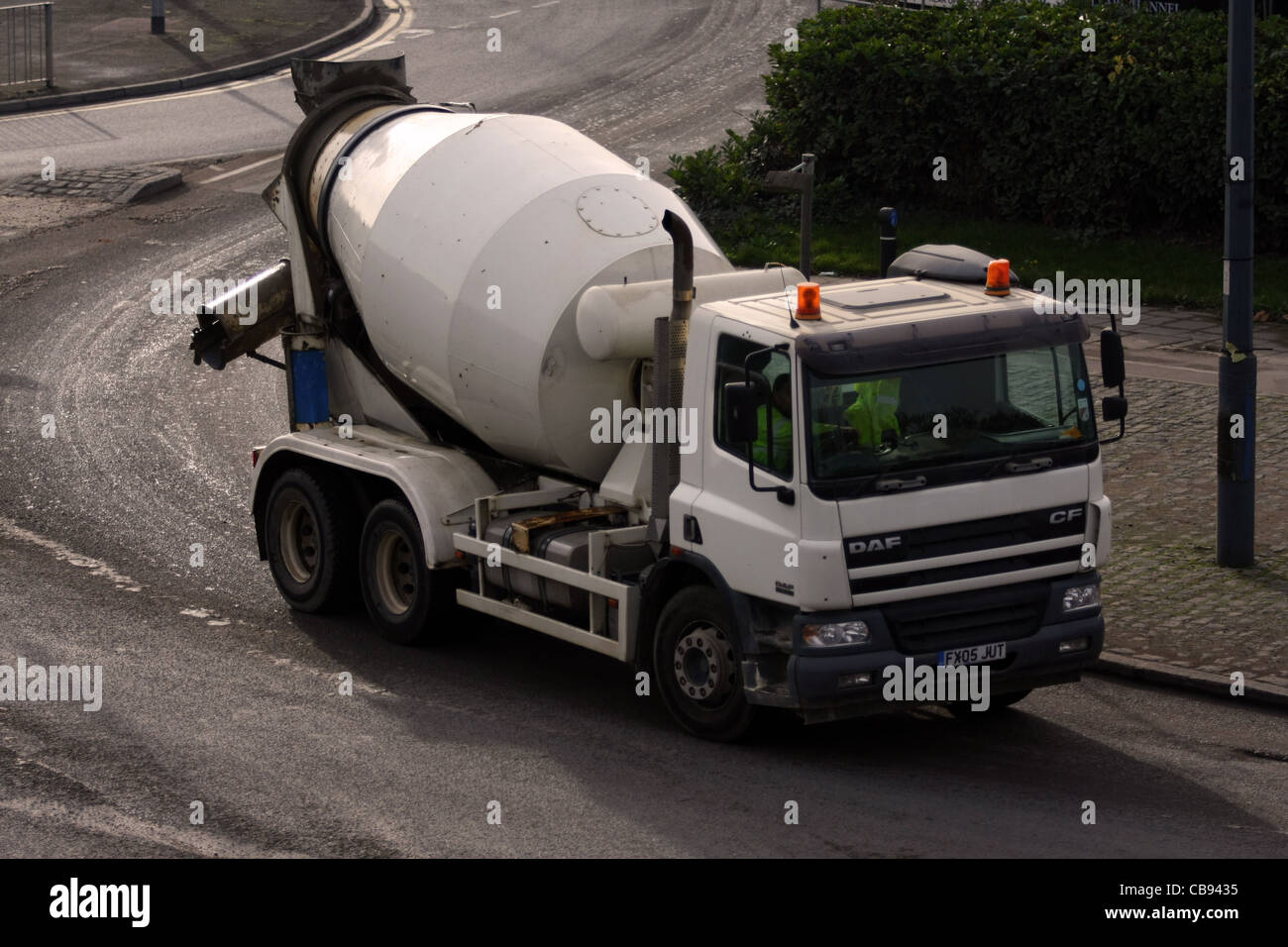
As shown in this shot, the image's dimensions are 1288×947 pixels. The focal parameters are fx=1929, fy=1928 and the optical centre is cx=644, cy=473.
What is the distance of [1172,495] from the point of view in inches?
575

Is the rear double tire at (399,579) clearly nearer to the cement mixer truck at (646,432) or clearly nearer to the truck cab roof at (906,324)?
the cement mixer truck at (646,432)

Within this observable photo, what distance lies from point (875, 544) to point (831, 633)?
50 centimetres

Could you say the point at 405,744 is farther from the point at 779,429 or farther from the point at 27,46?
the point at 27,46

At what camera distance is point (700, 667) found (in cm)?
1048

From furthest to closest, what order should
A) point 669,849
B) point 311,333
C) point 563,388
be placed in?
point 311,333
point 563,388
point 669,849

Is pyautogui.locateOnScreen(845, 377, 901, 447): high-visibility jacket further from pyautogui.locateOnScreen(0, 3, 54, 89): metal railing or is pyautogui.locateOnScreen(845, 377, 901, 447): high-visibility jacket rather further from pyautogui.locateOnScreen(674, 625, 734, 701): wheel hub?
pyautogui.locateOnScreen(0, 3, 54, 89): metal railing

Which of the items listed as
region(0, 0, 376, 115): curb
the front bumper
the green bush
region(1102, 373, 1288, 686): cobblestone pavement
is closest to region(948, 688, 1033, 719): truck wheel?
the front bumper

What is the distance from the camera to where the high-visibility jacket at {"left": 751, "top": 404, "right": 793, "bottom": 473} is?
9781 millimetres

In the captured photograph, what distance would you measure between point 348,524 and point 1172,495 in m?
6.20

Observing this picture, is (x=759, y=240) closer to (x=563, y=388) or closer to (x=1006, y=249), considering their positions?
(x=1006, y=249)

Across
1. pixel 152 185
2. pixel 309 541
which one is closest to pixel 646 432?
pixel 309 541

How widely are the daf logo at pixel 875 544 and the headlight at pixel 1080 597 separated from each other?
1133 mm

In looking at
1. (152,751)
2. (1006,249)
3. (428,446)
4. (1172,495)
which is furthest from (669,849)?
(1006,249)

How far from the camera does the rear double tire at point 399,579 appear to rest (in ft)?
39.7
